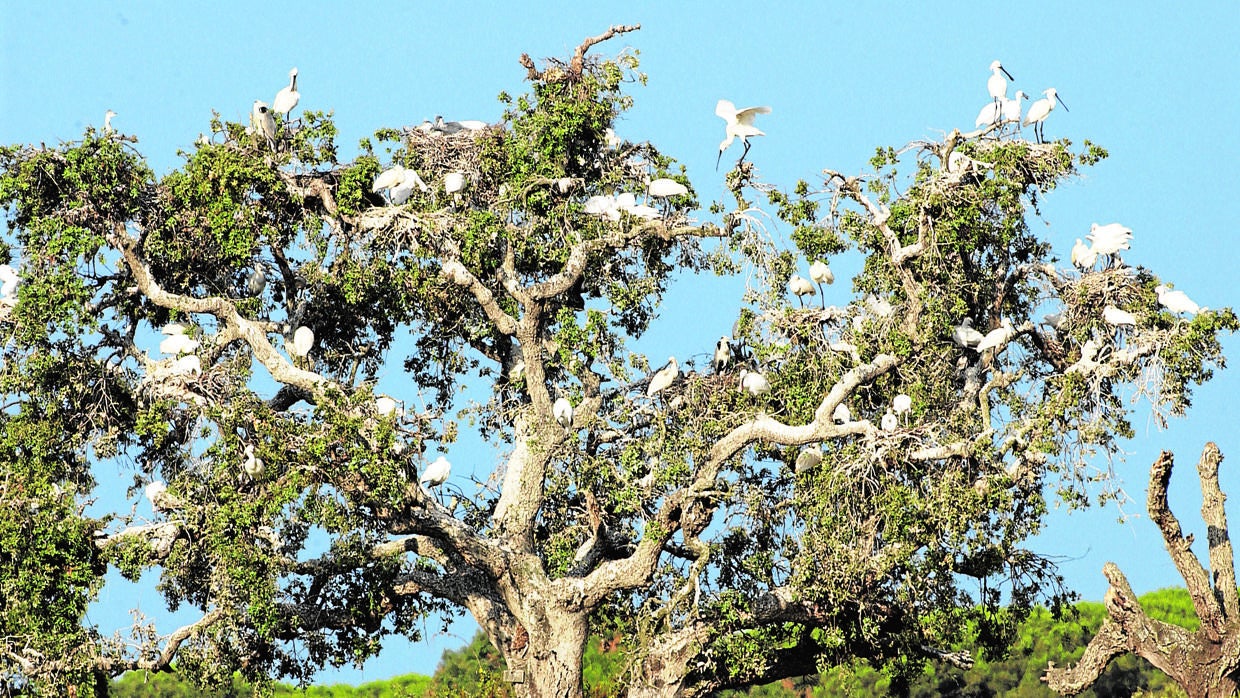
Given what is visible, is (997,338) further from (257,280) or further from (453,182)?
(257,280)

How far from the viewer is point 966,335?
1855 cm

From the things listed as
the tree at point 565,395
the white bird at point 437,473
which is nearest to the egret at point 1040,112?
the tree at point 565,395

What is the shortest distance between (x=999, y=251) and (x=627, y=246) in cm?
412

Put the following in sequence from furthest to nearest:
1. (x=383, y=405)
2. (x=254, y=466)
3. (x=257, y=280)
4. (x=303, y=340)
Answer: (x=257, y=280) < (x=303, y=340) < (x=383, y=405) < (x=254, y=466)

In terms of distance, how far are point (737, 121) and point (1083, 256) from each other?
4.09 metres

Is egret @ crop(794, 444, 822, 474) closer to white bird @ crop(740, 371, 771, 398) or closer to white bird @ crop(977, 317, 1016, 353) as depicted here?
white bird @ crop(740, 371, 771, 398)

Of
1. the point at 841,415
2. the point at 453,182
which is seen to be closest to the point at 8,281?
the point at 453,182

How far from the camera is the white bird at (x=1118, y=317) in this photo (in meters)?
17.7

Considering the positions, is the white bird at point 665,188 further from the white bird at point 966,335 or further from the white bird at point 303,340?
the white bird at point 303,340

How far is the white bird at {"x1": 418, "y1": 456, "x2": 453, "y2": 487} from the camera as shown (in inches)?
699

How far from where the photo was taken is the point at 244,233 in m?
18.3

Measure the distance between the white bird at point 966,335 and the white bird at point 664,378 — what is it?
3.05 meters

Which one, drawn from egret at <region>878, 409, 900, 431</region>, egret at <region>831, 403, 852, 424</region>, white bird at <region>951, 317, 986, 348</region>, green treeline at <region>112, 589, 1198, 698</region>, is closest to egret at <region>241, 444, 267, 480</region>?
egret at <region>831, 403, 852, 424</region>

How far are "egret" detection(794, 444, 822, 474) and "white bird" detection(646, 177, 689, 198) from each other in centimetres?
304
